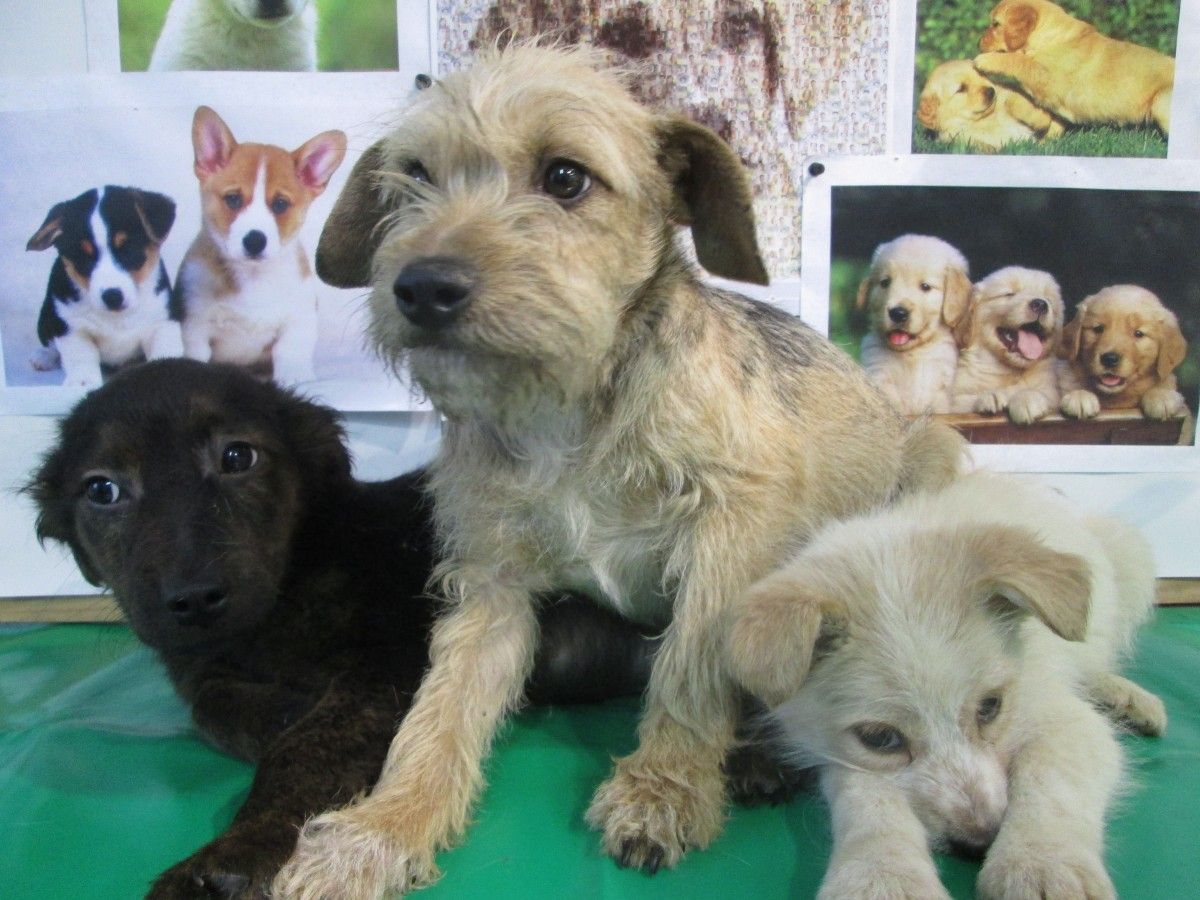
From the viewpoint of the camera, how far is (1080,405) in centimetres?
269

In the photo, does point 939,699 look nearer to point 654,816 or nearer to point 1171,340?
point 654,816

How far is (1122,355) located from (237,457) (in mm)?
2544

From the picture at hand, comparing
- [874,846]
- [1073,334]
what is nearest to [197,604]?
[874,846]

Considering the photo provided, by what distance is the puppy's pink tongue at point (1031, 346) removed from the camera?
2.68 m

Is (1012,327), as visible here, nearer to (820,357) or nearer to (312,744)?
(820,357)

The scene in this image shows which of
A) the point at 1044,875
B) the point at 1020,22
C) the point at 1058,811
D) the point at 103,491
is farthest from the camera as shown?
the point at 1020,22

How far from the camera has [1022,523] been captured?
1790 mm

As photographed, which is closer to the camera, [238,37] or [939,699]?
[939,699]

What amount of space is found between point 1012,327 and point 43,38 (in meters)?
2.98

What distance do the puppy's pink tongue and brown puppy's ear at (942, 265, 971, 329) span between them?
0.65 feet

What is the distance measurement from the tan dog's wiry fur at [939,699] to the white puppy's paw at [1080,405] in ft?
4.05

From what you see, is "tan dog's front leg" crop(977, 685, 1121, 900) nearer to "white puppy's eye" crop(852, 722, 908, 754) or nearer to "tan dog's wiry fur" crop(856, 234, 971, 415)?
"white puppy's eye" crop(852, 722, 908, 754)

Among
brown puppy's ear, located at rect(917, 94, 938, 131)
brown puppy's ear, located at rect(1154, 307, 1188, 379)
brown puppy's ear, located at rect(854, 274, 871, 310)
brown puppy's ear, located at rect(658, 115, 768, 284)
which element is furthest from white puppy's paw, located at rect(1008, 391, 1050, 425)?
brown puppy's ear, located at rect(658, 115, 768, 284)

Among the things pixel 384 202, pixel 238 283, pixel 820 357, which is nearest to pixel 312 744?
pixel 384 202
